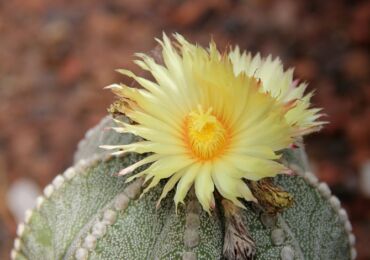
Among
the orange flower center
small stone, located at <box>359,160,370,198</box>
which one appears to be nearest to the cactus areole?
the orange flower center

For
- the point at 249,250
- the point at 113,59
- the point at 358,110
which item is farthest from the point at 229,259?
the point at 113,59

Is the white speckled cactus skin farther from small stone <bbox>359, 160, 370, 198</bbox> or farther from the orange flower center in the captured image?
small stone <bbox>359, 160, 370, 198</bbox>

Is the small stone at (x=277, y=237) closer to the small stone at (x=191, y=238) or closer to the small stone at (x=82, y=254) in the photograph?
the small stone at (x=191, y=238)

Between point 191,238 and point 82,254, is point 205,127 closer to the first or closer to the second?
point 191,238

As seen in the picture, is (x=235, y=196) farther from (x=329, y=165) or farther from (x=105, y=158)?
(x=329, y=165)

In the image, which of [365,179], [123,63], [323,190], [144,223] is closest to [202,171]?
[144,223]

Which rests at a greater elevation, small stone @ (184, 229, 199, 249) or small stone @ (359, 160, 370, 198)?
small stone @ (359, 160, 370, 198)
